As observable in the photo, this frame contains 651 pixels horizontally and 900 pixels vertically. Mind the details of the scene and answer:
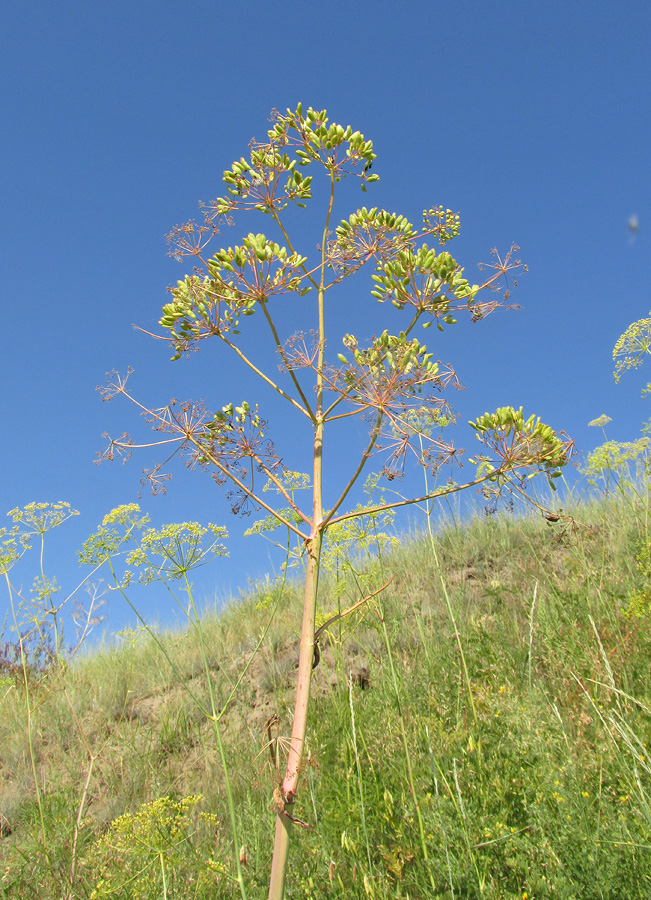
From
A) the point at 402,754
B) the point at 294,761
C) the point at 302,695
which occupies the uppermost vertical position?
the point at 302,695

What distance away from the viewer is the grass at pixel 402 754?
2467 millimetres

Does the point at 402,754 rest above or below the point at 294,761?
below

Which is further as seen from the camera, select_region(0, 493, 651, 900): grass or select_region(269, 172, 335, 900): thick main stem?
select_region(0, 493, 651, 900): grass

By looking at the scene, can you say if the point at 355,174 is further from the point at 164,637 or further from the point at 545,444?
the point at 164,637

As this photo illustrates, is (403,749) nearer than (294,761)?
No

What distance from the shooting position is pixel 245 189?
8.56 feet

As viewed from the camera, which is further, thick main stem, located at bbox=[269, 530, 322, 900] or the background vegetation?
the background vegetation

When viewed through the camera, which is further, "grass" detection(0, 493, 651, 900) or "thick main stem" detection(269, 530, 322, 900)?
"grass" detection(0, 493, 651, 900)

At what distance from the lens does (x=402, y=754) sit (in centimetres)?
358

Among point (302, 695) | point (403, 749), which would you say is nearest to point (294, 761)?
point (302, 695)

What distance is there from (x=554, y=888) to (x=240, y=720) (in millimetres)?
4818

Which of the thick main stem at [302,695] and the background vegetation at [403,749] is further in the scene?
the background vegetation at [403,749]

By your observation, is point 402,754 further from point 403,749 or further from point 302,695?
point 302,695

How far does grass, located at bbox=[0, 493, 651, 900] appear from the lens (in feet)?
8.09
